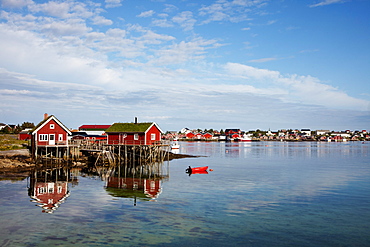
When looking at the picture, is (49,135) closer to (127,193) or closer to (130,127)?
(130,127)

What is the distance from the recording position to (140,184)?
35688 millimetres

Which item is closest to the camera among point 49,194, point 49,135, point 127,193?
point 49,194

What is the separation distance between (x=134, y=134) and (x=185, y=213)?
120 ft

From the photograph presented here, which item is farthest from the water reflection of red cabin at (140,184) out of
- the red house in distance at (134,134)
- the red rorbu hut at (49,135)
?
the red house in distance at (134,134)

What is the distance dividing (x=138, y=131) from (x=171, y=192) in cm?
2741

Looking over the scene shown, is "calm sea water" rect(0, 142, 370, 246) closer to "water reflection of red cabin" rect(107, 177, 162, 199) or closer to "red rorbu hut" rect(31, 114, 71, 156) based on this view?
"water reflection of red cabin" rect(107, 177, 162, 199)

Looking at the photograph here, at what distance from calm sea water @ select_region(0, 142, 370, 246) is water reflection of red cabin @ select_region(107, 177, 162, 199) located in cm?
11

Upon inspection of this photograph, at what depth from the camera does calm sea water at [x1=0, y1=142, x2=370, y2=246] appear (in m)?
17.4

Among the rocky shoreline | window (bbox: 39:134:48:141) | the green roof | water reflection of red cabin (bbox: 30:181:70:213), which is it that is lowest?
water reflection of red cabin (bbox: 30:181:70:213)

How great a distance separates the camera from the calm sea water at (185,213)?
17359 mm

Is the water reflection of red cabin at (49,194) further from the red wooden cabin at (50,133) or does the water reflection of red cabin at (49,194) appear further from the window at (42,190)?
the red wooden cabin at (50,133)

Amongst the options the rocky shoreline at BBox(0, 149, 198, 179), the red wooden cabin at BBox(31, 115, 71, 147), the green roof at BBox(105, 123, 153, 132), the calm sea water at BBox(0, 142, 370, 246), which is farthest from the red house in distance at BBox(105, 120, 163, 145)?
the calm sea water at BBox(0, 142, 370, 246)

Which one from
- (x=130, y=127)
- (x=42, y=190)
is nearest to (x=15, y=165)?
(x=42, y=190)

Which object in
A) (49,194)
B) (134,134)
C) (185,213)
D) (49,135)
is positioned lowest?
(185,213)
